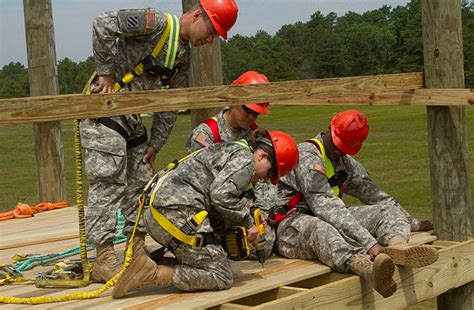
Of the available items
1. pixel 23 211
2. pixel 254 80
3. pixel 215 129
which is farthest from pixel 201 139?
pixel 23 211

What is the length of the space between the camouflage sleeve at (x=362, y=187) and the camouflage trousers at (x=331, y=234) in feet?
0.58

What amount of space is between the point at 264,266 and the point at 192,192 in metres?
1.00

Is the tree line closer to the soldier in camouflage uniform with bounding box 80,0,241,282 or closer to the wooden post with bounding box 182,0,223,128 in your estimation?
the wooden post with bounding box 182,0,223,128

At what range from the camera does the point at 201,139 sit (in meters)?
6.32

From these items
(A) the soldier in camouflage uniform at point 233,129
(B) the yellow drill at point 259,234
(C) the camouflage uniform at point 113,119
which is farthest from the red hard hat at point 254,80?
(B) the yellow drill at point 259,234

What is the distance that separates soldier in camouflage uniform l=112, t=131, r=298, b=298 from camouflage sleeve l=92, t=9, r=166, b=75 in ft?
2.54

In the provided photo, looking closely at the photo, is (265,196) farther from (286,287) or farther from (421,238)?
(421,238)

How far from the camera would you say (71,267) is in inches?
234

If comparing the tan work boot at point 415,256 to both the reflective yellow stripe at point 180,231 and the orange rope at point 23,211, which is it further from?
the orange rope at point 23,211

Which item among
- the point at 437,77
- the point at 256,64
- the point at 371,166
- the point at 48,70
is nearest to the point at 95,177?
the point at 437,77

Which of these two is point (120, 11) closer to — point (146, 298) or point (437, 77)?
point (146, 298)

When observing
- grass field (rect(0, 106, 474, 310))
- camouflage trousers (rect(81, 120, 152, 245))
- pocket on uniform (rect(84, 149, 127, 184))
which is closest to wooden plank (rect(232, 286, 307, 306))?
camouflage trousers (rect(81, 120, 152, 245))

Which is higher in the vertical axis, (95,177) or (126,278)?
(95,177)

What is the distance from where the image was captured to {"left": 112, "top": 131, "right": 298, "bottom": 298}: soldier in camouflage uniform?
17.4 feet
